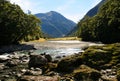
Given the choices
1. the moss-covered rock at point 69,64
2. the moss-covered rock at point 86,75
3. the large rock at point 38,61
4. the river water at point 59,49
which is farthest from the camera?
the river water at point 59,49

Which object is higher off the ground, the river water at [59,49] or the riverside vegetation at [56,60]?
the riverside vegetation at [56,60]

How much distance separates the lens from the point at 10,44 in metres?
100

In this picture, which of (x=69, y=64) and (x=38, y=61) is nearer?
(x=69, y=64)

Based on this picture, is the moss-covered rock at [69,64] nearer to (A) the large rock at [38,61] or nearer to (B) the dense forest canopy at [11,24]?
(A) the large rock at [38,61]

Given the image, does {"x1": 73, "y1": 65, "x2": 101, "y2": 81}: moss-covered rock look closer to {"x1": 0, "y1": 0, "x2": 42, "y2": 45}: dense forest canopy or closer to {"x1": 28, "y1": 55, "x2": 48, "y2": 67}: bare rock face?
{"x1": 28, "y1": 55, "x2": 48, "y2": 67}: bare rock face

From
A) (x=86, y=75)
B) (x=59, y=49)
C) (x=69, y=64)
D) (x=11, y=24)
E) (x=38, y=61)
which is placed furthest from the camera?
(x=11, y=24)

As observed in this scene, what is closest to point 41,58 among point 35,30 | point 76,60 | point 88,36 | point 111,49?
point 76,60

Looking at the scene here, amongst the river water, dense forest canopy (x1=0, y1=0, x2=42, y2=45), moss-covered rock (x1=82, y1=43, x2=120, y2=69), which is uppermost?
dense forest canopy (x1=0, y1=0, x2=42, y2=45)

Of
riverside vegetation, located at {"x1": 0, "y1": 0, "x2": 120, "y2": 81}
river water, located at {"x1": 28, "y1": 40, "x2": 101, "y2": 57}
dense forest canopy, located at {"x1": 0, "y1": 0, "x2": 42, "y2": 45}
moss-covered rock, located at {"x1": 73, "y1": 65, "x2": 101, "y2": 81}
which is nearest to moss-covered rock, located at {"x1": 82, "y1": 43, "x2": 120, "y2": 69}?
riverside vegetation, located at {"x1": 0, "y1": 0, "x2": 120, "y2": 81}

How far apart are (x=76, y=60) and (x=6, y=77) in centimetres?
984

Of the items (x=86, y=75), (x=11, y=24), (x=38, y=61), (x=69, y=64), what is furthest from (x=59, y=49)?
(x=86, y=75)

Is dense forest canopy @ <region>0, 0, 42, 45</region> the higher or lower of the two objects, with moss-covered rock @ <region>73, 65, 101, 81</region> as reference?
higher

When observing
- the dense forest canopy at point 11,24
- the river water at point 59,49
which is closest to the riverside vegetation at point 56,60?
the dense forest canopy at point 11,24

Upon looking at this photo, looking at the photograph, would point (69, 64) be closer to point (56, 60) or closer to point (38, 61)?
point (38, 61)
